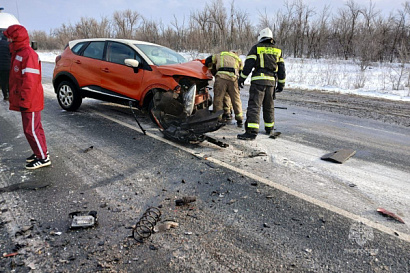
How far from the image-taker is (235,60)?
20.9 feet

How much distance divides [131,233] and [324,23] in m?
34.8

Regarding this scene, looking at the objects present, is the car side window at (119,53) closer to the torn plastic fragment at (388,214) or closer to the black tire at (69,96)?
the black tire at (69,96)

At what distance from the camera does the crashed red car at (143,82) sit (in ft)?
17.7

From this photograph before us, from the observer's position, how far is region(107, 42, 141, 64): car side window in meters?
6.34

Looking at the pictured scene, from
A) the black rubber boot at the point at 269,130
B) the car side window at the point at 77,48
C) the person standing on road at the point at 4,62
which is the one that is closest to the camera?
the black rubber boot at the point at 269,130

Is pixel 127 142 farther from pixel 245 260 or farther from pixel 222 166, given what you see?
pixel 245 260

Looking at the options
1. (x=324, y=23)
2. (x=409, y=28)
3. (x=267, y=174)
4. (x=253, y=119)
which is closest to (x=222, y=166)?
(x=267, y=174)

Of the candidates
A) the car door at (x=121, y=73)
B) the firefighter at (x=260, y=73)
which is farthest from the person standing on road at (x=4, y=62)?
the firefighter at (x=260, y=73)

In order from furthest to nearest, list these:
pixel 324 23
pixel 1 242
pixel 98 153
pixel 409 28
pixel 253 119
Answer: pixel 324 23
pixel 409 28
pixel 253 119
pixel 98 153
pixel 1 242

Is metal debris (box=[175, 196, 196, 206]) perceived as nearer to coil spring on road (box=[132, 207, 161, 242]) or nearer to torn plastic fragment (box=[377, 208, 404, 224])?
coil spring on road (box=[132, 207, 161, 242])


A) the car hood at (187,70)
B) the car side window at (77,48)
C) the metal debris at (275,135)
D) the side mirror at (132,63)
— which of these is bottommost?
the metal debris at (275,135)

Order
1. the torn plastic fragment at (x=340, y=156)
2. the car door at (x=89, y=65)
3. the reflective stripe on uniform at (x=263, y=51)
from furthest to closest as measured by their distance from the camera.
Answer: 1. the car door at (x=89, y=65)
2. the reflective stripe on uniform at (x=263, y=51)
3. the torn plastic fragment at (x=340, y=156)

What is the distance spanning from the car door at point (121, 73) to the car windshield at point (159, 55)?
272mm

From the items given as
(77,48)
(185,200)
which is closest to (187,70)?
(185,200)
